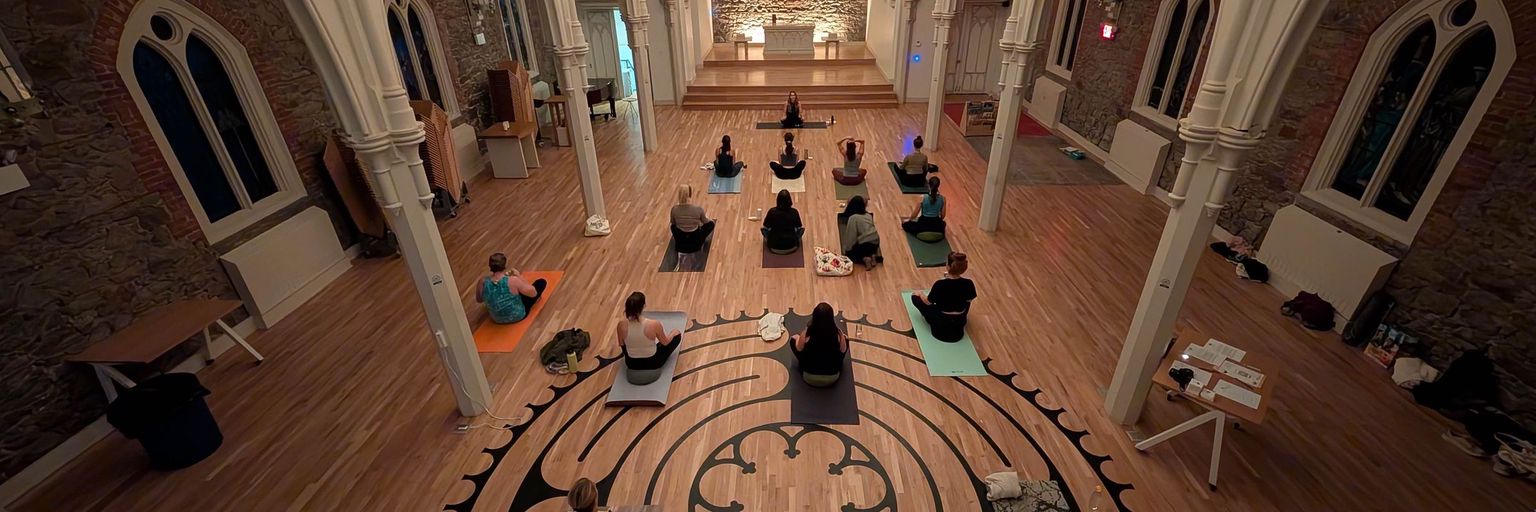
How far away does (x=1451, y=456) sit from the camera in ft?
14.3

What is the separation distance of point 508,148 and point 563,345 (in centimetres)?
575

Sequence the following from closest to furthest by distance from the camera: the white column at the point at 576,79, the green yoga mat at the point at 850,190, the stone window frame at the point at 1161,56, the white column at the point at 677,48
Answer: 1. the white column at the point at 576,79
2. the stone window frame at the point at 1161,56
3. the green yoga mat at the point at 850,190
4. the white column at the point at 677,48

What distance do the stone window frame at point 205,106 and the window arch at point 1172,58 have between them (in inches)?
442

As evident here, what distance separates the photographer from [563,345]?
5516mm

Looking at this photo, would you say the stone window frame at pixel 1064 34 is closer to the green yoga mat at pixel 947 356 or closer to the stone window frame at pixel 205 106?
the green yoga mat at pixel 947 356

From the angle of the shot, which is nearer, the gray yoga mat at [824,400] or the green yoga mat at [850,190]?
the gray yoga mat at [824,400]

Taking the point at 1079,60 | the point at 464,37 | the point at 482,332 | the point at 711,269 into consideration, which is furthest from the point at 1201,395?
the point at 464,37

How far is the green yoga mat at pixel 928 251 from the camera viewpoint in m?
7.12

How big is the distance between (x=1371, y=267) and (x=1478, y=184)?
94 cm

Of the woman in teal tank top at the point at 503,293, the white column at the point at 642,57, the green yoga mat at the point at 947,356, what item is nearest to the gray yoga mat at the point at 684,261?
the woman in teal tank top at the point at 503,293

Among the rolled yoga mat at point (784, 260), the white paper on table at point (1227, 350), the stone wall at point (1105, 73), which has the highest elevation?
the stone wall at point (1105, 73)

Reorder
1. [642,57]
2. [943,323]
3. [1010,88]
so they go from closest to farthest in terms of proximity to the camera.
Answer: [943,323]
[1010,88]
[642,57]

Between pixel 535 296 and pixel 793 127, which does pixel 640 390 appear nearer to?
pixel 535 296

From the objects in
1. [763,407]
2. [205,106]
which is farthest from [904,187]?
[205,106]
